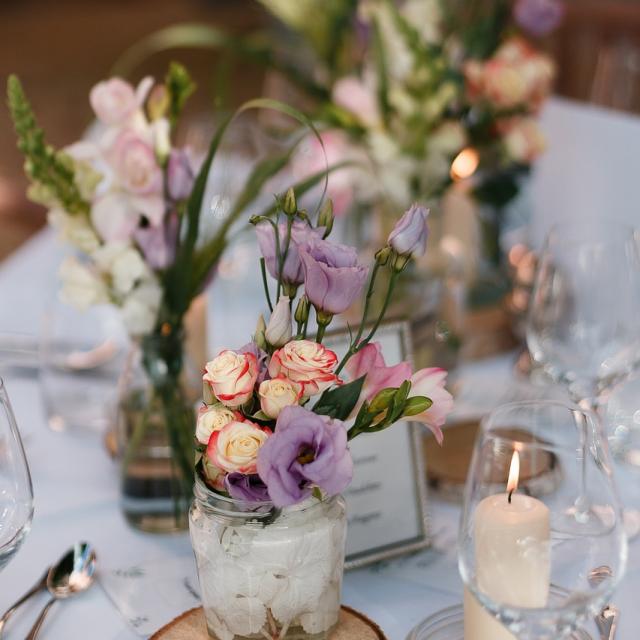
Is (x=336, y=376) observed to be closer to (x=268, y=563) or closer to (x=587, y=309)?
(x=268, y=563)

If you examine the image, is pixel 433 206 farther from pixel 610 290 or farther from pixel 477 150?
pixel 610 290

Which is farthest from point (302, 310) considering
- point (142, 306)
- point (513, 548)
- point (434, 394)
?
point (142, 306)

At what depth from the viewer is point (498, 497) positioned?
0.75 metres

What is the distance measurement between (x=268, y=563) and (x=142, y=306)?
358mm

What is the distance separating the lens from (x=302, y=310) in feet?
2.44

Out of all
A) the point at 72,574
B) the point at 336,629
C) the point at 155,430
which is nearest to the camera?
the point at 336,629

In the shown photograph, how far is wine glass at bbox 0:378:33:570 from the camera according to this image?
2.67ft

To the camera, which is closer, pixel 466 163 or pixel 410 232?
pixel 410 232

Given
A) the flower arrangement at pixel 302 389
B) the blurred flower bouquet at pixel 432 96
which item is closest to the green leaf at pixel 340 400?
the flower arrangement at pixel 302 389

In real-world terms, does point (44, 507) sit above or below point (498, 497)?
below

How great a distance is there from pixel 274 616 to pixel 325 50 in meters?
1.07

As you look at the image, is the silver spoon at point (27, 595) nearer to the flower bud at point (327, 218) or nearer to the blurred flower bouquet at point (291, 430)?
the blurred flower bouquet at point (291, 430)

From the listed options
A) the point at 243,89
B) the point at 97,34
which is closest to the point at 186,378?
the point at 243,89

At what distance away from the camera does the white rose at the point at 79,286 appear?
102cm
